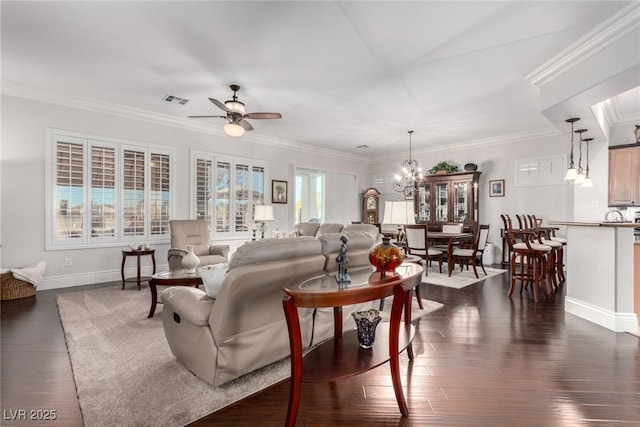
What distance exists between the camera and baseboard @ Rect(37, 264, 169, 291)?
4.59 m

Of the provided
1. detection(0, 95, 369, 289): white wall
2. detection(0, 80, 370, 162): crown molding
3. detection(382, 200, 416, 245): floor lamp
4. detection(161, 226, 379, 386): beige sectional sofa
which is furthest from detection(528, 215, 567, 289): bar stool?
detection(0, 95, 369, 289): white wall

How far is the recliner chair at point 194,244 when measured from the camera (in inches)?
188

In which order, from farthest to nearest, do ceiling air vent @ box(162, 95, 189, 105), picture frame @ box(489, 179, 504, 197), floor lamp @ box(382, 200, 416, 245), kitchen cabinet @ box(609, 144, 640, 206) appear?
picture frame @ box(489, 179, 504, 197)
kitchen cabinet @ box(609, 144, 640, 206)
ceiling air vent @ box(162, 95, 189, 105)
floor lamp @ box(382, 200, 416, 245)

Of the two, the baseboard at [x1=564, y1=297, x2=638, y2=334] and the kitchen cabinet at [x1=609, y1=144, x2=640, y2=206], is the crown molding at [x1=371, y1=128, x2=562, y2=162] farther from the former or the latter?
the baseboard at [x1=564, y1=297, x2=638, y2=334]

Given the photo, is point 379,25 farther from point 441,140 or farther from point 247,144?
point 441,140

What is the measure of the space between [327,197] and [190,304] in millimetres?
6571

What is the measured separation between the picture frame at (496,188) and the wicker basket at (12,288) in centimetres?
826

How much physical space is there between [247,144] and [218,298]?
5273 millimetres

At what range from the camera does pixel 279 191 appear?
7309mm

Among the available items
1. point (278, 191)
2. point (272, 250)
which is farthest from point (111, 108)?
point (272, 250)

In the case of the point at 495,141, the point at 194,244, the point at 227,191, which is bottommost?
the point at 194,244

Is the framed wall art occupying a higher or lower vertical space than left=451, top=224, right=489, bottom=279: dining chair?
higher

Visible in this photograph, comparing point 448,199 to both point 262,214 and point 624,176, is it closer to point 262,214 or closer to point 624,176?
point 624,176

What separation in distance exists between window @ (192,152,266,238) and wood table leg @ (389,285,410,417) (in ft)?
16.3
